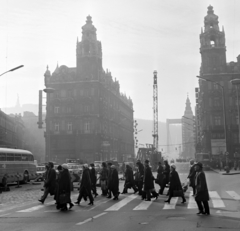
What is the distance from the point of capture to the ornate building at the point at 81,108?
3105 inches

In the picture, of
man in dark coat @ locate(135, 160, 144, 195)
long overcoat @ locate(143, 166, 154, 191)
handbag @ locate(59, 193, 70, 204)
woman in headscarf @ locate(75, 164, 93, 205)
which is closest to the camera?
handbag @ locate(59, 193, 70, 204)

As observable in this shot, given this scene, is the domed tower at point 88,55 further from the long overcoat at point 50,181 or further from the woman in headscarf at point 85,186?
the woman in headscarf at point 85,186

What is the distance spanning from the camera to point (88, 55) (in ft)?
Result: 271

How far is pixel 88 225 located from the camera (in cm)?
1031

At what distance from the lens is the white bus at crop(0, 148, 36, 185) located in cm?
2789

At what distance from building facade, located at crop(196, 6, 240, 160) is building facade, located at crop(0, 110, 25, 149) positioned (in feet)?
131

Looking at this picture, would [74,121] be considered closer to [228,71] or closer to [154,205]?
[228,71]

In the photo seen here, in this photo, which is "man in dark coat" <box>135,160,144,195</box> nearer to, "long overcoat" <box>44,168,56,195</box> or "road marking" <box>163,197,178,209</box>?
"road marking" <box>163,197,178,209</box>

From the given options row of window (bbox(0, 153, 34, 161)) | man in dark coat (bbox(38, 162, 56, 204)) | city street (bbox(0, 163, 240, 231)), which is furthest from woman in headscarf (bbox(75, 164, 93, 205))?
A: row of window (bbox(0, 153, 34, 161))

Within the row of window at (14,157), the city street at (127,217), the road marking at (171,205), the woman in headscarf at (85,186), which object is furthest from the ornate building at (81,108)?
the city street at (127,217)

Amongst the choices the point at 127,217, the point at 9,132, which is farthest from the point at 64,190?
the point at 9,132

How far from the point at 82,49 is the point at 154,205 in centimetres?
7144

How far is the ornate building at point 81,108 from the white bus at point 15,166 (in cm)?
4172

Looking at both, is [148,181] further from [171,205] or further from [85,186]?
[85,186]
